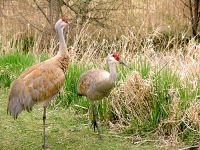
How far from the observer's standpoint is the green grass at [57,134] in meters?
6.33

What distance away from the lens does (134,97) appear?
263 inches

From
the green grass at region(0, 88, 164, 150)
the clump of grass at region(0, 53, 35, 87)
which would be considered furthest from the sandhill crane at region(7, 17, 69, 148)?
the clump of grass at region(0, 53, 35, 87)

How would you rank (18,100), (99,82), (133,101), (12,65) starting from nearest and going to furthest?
(18,100)
(99,82)
(133,101)
(12,65)

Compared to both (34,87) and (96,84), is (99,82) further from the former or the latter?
(34,87)

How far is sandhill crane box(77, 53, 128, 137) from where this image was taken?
6.23 metres

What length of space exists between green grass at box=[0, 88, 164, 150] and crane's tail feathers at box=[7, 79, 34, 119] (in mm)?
535

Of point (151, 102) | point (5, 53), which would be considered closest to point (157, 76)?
point (151, 102)

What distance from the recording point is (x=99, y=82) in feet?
20.7

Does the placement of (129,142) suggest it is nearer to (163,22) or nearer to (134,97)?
(134,97)

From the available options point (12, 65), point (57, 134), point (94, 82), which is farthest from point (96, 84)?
point (12, 65)

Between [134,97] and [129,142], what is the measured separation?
62 cm

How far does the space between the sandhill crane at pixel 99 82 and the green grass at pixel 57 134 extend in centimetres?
28

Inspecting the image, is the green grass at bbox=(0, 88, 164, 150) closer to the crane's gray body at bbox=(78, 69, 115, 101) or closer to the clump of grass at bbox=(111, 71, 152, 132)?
the clump of grass at bbox=(111, 71, 152, 132)

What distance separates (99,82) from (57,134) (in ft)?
3.37
